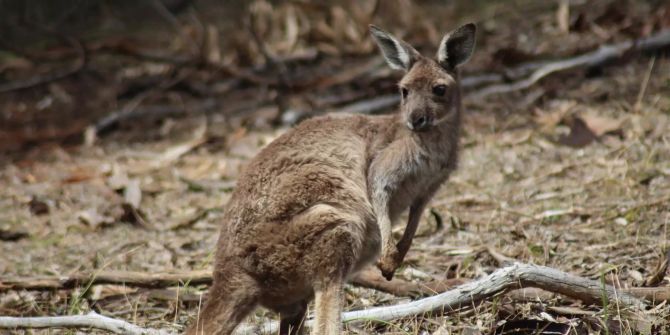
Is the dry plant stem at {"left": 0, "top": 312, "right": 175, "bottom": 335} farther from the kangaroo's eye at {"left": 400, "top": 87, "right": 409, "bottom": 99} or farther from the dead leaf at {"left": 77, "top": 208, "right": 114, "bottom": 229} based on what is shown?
the dead leaf at {"left": 77, "top": 208, "right": 114, "bottom": 229}

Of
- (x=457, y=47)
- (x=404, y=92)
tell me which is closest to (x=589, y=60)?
(x=457, y=47)

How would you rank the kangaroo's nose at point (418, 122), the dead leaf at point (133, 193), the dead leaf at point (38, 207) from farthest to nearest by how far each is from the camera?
the dead leaf at point (38, 207)
the dead leaf at point (133, 193)
the kangaroo's nose at point (418, 122)

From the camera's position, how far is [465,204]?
5.62 metres

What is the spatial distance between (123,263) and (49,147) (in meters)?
2.97

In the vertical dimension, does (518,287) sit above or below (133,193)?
above

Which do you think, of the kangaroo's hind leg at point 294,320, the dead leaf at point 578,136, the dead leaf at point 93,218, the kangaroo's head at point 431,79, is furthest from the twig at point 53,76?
the kangaroo's hind leg at point 294,320

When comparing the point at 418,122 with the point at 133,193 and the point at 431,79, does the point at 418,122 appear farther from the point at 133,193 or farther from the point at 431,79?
the point at 133,193

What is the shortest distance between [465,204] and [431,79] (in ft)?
5.01

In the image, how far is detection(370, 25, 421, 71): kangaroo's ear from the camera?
14.4ft

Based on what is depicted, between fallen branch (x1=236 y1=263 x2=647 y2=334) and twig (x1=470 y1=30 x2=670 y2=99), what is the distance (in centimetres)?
369

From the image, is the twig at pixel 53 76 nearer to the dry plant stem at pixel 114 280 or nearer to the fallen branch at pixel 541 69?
the fallen branch at pixel 541 69

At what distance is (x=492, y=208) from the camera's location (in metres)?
5.48

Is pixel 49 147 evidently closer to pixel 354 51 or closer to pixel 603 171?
pixel 354 51

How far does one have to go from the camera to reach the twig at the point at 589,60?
7.23 meters
